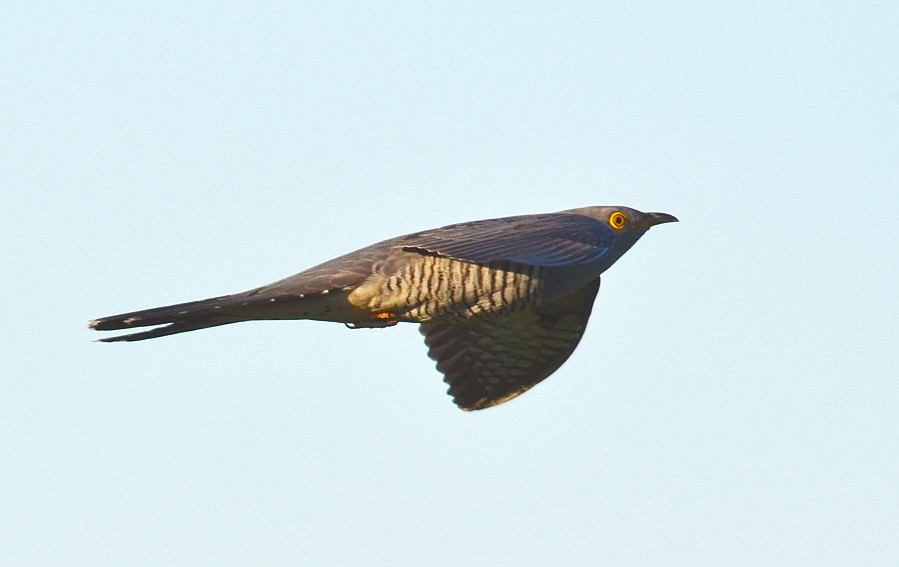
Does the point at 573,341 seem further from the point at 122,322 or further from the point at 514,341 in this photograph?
the point at 122,322

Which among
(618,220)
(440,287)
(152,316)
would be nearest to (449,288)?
(440,287)

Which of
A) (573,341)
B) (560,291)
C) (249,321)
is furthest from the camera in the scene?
(573,341)

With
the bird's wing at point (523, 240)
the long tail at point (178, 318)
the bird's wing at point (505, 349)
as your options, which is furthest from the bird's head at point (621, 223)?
the long tail at point (178, 318)

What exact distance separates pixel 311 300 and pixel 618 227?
2.23m

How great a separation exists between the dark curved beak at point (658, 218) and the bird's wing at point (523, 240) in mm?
526

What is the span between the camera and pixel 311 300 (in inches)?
302

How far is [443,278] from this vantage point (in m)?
7.74

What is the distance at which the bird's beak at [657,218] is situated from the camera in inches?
343

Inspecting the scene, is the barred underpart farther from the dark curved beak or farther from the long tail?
the dark curved beak

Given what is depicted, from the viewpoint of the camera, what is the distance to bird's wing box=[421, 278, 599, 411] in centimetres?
937

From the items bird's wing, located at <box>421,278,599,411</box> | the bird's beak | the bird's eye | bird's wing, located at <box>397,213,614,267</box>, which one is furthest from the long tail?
the bird's beak

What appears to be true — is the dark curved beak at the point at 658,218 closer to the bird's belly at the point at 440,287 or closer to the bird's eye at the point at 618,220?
the bird's eye at the point at 618,220

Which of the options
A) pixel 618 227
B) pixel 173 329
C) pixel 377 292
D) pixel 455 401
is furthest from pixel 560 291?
pixel 173 329

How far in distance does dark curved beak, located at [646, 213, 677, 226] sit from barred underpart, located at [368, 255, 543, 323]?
1.20 metres
